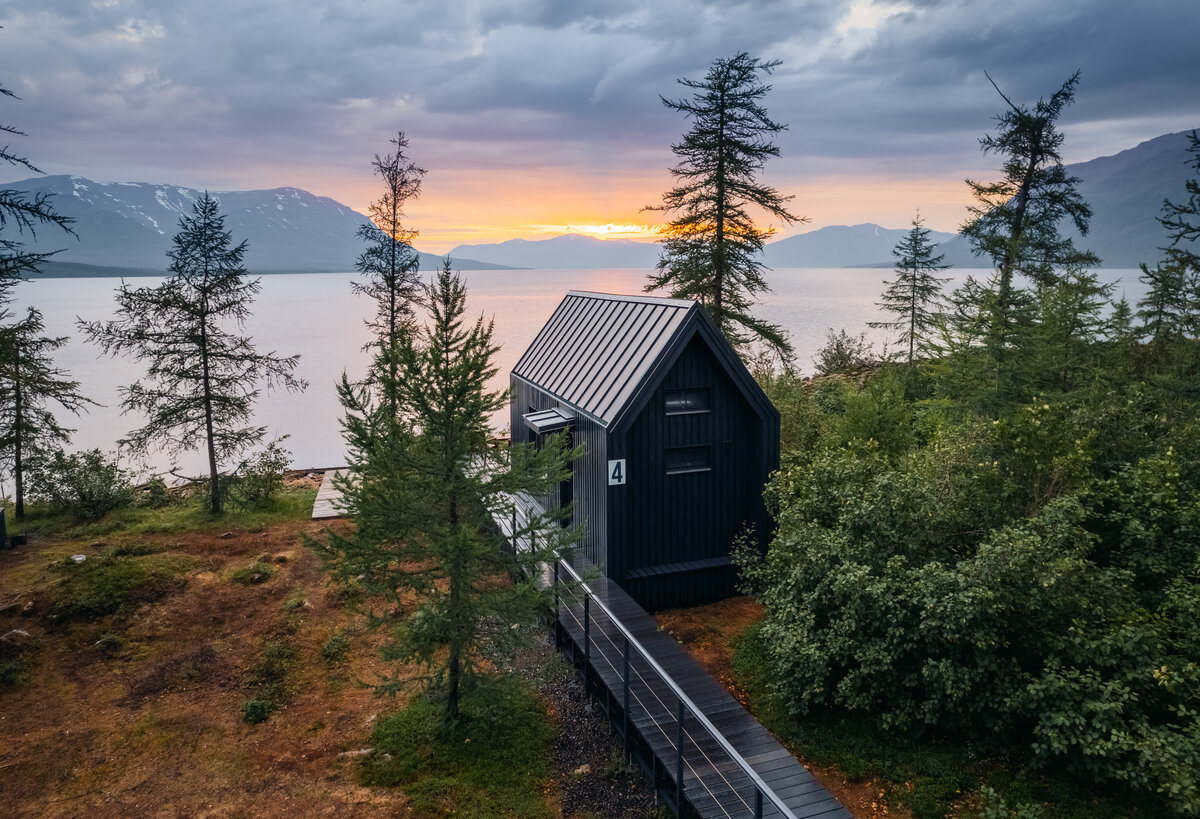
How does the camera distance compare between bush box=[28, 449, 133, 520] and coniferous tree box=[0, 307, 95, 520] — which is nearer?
coniferous tree box=[0, 307, 95, 520]

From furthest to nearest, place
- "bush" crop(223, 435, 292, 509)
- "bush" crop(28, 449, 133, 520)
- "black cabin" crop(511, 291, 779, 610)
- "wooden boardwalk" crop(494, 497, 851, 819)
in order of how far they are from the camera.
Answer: "bush" crop(223, 435, 292, 509) → "bush" crop(28, 449, 133, 520) → "black cabin" crop(511, 291, 779, 610) → "wooden boardwalk" crop(494, 497, 851, 819)

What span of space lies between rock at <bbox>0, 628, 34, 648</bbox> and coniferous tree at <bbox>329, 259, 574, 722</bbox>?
23.9 ft

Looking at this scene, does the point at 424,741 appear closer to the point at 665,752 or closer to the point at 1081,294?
the point at 665,752

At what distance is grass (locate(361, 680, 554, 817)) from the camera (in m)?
7.39

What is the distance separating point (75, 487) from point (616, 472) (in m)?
16.1

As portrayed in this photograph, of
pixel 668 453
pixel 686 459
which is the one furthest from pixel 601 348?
pixel 686 459

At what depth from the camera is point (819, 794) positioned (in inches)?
260

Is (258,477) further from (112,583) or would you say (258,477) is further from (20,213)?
(20,213)

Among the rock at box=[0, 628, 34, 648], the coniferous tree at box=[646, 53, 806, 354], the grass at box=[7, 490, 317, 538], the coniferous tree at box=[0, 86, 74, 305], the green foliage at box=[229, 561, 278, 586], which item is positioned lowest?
the rock at box=[0, 628, 34, 648]

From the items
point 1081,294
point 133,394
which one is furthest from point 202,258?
point 1081,294

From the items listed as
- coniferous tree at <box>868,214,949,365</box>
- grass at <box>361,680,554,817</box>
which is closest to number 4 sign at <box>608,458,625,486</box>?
grass at <box>361,680,554,817</box>

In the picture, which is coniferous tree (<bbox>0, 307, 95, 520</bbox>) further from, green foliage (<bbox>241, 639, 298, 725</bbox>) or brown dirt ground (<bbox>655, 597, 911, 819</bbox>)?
brown dirt ground (<bbox>655, 597, 911, 819</bbox>)

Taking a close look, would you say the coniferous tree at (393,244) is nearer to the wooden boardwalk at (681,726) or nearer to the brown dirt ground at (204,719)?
the brown dirt ground at (204,719)

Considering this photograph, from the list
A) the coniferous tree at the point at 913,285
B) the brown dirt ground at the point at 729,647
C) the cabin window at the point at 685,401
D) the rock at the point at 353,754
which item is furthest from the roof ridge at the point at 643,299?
the coniferous tree at the point at 913,285
